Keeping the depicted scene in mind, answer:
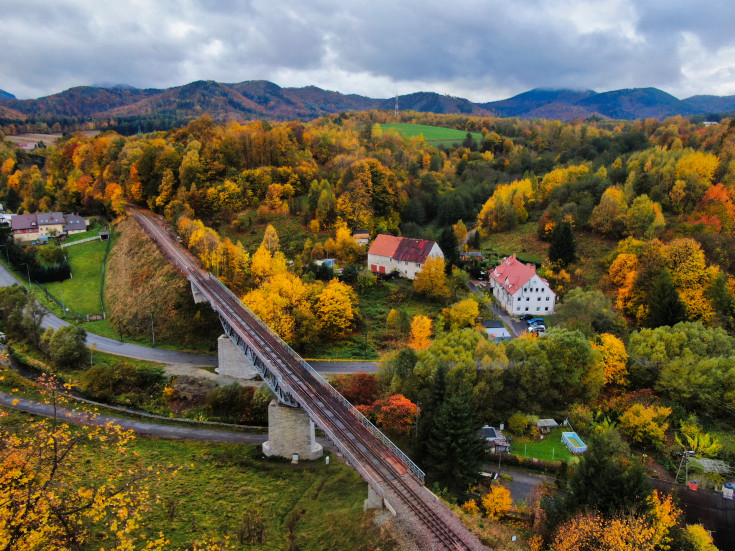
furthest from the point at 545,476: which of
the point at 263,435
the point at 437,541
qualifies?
the point at 263,435

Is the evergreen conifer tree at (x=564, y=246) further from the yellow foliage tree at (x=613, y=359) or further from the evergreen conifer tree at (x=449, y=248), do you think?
the yellow foliage tree at (x=613, y=359)

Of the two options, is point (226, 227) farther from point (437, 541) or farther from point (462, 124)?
point (462, 124)

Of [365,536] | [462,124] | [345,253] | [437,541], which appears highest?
[462,124]

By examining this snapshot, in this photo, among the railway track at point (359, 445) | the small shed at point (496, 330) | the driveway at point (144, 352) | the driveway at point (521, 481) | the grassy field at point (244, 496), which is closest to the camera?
the railway track at point (359, 445)

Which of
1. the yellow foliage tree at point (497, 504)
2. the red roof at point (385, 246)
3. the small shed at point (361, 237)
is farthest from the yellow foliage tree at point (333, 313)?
the yellow foliage tree at point (497, 504)

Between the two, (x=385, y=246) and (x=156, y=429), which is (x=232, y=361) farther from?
(x=385, y=246)

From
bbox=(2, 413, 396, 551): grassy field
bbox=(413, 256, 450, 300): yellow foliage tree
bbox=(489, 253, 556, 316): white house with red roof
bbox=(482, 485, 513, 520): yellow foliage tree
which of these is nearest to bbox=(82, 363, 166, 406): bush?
bbox=(2, 413, 396, 551): grassy field
